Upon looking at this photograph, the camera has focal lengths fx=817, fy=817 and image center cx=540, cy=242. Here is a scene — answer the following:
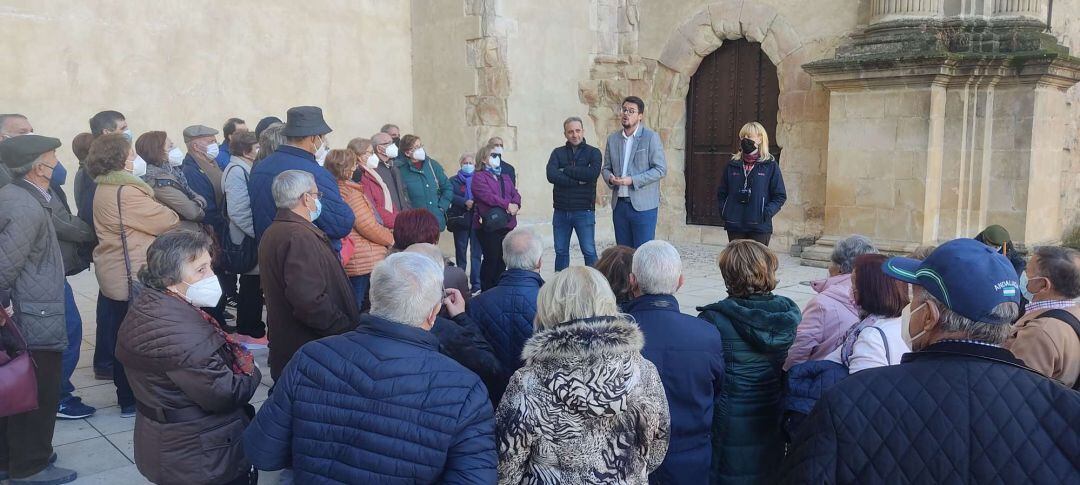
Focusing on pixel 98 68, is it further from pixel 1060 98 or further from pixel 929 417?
pixel 1060 98

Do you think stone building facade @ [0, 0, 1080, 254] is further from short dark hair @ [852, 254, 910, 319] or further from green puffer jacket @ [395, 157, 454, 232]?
short dark hair @ [852, 254, 910, 319]

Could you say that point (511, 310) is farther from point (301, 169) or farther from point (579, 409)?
point (301, 169)

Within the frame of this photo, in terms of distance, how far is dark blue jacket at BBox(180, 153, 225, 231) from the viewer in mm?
5637

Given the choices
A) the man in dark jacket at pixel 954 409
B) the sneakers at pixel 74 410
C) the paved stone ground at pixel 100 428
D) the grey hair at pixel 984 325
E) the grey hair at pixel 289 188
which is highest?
the grey hair at pixel 289 188

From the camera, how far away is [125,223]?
4328 millimetres

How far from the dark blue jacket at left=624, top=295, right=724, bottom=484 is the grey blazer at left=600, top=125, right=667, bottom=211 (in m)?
3.95

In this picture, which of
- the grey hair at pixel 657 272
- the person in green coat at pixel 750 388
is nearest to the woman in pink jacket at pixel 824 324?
the person in green coat at pixel 750 388

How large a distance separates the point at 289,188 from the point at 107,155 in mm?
1323

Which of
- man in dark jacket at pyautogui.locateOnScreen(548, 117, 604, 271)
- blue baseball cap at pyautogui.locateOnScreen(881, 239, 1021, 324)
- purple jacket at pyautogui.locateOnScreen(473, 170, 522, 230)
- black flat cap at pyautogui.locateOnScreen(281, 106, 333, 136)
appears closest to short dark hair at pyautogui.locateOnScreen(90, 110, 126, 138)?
black flat cap at pyautogui.locateOnScreen(281, 106, 333, 136)

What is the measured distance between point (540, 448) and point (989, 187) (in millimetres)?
8028

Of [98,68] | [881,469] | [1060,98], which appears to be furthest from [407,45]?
[881,469]

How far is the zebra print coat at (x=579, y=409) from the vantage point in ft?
7.04

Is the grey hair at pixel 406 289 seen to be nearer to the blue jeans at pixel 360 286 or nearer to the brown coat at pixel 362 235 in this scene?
the brown coat at pixel 362 235

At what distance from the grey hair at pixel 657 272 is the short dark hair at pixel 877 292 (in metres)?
0.64
